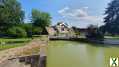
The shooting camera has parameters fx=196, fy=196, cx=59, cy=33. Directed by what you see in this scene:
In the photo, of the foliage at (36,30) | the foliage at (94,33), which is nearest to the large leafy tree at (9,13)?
the foliage at (36,30)

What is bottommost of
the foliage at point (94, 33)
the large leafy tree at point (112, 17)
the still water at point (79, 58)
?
the still water at point (79, 58)

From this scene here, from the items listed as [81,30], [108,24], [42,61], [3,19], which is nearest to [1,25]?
[3,19]

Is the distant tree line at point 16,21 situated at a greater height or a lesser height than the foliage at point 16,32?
greater

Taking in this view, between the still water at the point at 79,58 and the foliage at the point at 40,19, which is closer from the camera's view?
the still water at the point at 79,58

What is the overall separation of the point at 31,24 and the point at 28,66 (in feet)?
91.0

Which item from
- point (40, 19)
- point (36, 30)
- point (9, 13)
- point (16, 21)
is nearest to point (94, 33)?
point (36, 30)

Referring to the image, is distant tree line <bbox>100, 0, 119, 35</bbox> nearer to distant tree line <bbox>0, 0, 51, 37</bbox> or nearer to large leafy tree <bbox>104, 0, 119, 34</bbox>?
large leafy tree <bbox>104, 0, 119, 34</bbox>

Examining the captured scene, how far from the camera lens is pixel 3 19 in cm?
2792

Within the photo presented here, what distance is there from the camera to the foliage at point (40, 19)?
113 ft

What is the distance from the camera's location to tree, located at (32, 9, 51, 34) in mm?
34500

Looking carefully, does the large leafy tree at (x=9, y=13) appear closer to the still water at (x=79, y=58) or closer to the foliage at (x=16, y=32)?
the foliage at (x=16, y=32)

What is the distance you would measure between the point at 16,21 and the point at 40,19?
5.48 m

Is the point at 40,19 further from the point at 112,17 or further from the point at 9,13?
the point at 112,17

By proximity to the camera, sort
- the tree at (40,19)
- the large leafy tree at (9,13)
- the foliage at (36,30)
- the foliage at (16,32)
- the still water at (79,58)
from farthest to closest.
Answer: the tree at (40,19), the foliage at (36,30), the large leafy tree at (9,13), the foliage at (16,32), the still water at (79,58)
